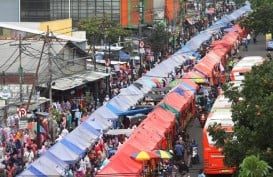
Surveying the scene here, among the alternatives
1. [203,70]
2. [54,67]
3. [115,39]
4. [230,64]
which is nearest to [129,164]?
[54,67]

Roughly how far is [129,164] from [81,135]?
172 inches

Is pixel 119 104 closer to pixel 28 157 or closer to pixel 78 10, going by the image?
pixel 28 157

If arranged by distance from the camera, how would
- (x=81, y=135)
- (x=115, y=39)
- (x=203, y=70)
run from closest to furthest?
(x=81, y=135), (x=203, y=70), (x=115, y=39)

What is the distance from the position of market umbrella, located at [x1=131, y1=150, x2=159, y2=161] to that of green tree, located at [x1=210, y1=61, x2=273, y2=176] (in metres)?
3.56

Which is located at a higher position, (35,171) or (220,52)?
(220,52)

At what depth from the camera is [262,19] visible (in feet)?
190

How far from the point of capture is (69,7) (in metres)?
68.8

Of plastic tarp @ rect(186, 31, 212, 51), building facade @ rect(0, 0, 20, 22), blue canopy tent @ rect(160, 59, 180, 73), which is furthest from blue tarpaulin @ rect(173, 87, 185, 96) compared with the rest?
building facade @ rect(0, 0, 20, 22)

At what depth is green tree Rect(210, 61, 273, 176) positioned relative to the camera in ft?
57.3

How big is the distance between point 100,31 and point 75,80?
60.4ft

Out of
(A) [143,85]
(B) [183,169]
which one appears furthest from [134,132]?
(A) [143,85]

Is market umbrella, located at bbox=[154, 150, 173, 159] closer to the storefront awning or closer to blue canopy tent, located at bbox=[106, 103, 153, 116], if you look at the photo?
blue canopy tent, located at bbox=[106, 103, 153, 116]

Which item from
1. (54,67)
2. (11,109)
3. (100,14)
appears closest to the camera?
(11,109)

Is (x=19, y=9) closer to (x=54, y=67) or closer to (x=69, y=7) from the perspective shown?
(x=69, y=7)
